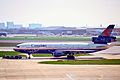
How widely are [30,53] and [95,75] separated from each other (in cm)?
3362

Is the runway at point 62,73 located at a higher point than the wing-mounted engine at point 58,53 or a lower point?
lower

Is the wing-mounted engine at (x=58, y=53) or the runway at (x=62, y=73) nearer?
the runway at (x=62, y=73)

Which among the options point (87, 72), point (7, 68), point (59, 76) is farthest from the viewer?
point (7, 68)

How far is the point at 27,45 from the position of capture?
8112 cm

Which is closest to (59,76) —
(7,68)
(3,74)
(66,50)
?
(3,74)

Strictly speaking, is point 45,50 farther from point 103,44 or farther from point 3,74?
point 3,74

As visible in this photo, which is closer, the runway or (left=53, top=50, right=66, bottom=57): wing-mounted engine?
the runway

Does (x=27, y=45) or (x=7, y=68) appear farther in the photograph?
(x=27, y=45)

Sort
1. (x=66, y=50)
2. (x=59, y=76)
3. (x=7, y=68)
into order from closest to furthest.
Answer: (x=59, y=76)
(x=7, y=68)
(x=66, y=50)

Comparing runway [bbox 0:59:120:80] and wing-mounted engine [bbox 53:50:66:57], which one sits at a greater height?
wing-mounted engine [bbox 53:50:66:57]

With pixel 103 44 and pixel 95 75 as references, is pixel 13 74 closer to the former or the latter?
pixel 95 75

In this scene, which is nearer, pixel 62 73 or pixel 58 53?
pixel 62 73

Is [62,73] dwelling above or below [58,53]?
below

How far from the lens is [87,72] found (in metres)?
53.6
